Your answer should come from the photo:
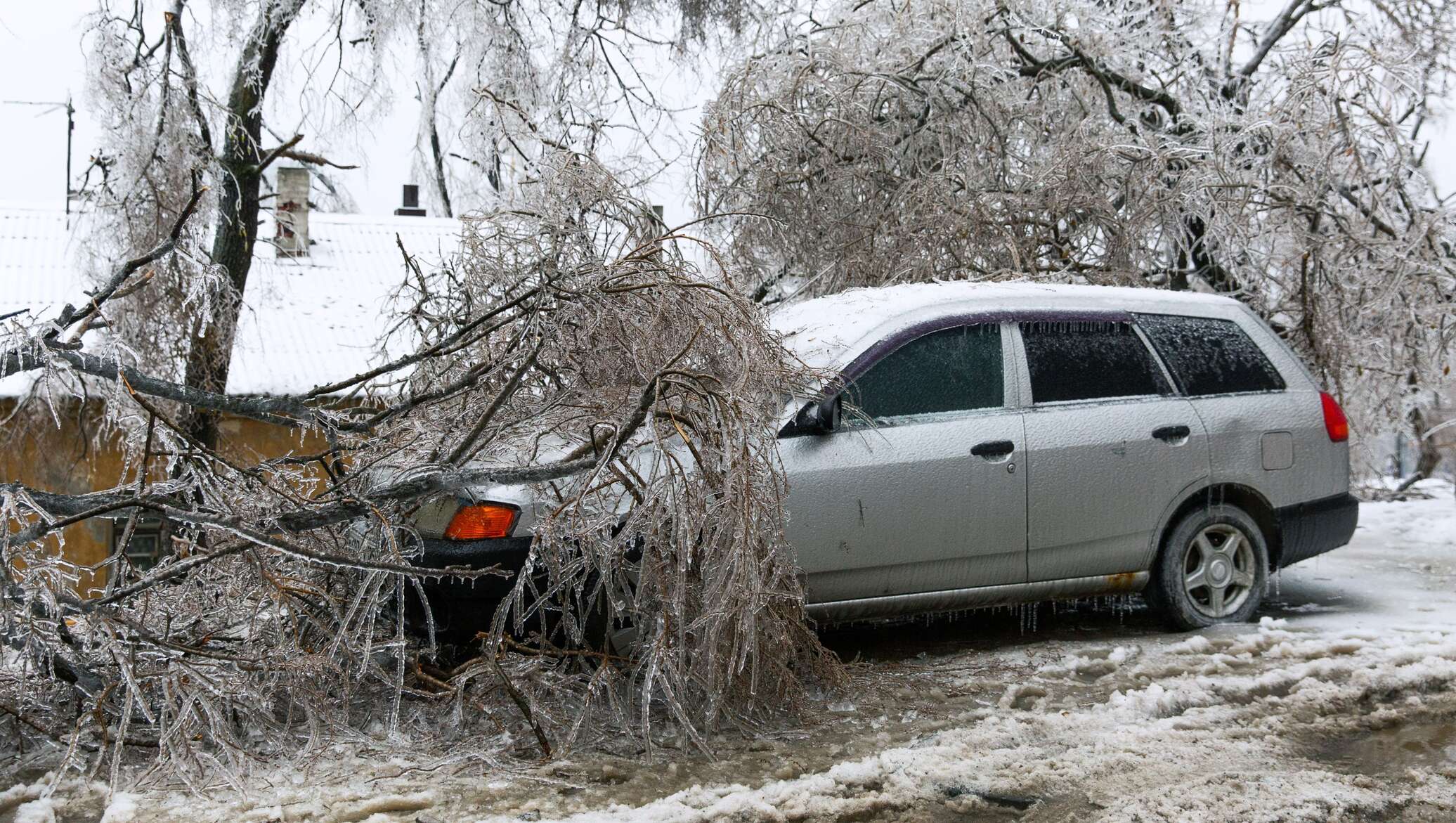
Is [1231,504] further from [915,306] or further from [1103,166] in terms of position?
[1103,166]

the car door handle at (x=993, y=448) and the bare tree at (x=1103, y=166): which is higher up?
the bare tree at (x=1103, y=166)

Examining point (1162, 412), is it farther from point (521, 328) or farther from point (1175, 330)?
point (521, 328)

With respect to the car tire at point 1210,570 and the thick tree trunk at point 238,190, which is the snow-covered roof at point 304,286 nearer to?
the thick tree trunk at point 238,190

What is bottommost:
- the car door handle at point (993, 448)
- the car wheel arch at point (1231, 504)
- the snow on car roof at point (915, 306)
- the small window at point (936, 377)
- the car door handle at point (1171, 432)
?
the car wheel arch at point (1231, 504)

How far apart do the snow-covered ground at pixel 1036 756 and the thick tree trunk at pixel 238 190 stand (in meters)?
5.10

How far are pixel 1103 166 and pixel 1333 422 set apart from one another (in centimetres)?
257

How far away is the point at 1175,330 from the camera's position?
623cm

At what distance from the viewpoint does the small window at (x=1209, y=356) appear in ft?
20.2

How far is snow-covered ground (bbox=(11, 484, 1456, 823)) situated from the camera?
380 cm

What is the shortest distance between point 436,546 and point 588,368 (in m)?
0.90

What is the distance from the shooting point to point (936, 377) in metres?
5.58

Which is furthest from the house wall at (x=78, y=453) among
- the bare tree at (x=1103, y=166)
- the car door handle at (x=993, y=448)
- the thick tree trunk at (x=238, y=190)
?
the car door handle at (x=993, y=448)

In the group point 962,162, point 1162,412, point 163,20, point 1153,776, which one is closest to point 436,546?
point 1153,776

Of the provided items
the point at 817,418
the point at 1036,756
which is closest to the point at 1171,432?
the point at 817,418
